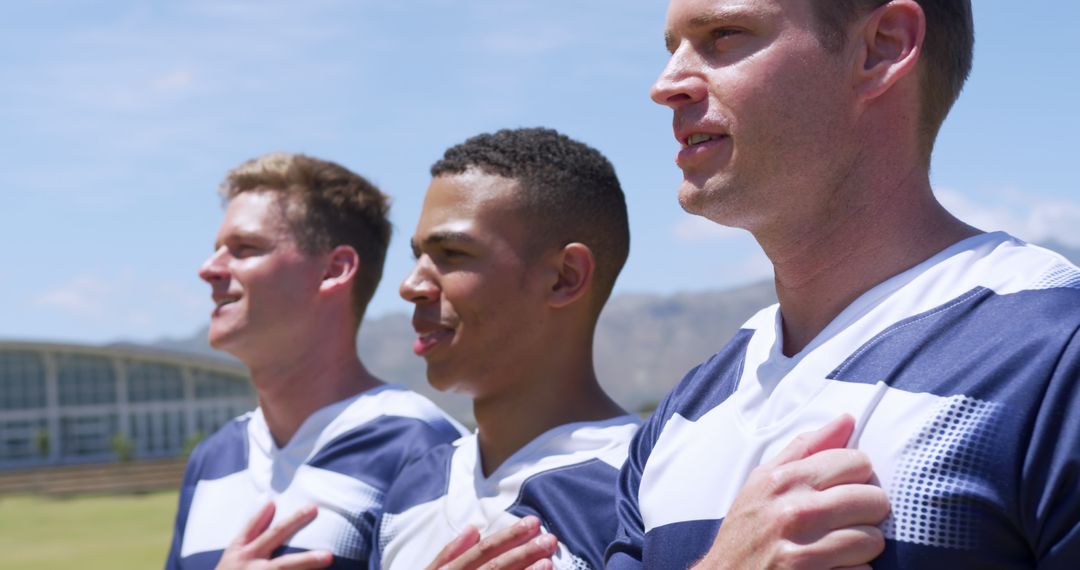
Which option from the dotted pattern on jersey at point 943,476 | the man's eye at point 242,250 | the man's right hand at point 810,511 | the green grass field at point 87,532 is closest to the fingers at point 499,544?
the man's right hand at point 810,511

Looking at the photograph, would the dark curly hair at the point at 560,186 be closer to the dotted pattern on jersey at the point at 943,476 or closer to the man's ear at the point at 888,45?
the man's ear at the point at 888,45

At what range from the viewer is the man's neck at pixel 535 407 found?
11.9ft

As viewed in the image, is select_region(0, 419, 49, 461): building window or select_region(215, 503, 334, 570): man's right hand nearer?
select_region(215, 503, 334, 570): man's right hand

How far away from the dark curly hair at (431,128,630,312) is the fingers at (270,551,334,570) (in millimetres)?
1201

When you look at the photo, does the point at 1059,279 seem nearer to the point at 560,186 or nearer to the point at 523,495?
the point at 523,495

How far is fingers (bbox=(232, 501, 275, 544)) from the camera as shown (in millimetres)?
4129

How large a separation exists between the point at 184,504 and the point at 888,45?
141 inches

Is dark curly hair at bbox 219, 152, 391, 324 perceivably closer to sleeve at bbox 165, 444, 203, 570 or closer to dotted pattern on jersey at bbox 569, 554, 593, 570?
sleeve at bbox 165, 444, 203, 570

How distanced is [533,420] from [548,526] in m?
0.47

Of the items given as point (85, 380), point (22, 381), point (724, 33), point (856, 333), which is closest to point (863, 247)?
point (856, 333)

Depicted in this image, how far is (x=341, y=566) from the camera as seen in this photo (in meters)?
4.03

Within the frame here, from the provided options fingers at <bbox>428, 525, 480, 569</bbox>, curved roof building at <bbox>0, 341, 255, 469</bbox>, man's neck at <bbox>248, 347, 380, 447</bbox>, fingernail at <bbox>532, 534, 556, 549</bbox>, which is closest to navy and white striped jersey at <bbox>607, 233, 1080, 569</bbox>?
fingernail at <bbox>532, 534, 556, 549</bbox>

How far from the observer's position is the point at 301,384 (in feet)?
15.5

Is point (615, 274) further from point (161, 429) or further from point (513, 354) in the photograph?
point (161, 429)
